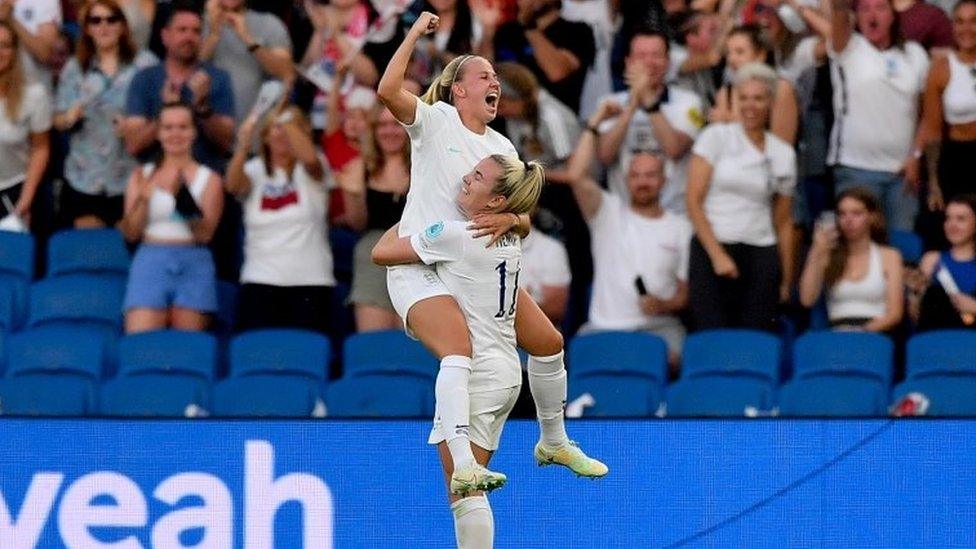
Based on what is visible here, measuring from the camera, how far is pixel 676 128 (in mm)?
13156

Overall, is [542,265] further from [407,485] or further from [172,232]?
[407,485]

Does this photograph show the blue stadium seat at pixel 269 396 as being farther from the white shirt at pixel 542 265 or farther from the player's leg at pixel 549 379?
the player's leg at pixel 549 379

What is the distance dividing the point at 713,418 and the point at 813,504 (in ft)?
1.99

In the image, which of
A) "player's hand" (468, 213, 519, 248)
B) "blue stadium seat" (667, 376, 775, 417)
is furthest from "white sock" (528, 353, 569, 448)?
"blue stadium seat" (667, 376, 775, 417)

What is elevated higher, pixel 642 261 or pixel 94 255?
pixel 94 255

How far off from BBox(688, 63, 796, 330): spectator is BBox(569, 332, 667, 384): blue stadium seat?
54 cm

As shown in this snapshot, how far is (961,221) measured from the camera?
12445mm

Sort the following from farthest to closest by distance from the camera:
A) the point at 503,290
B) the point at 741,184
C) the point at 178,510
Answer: the point at 741,184
the point at 178,510
the point at 503,290

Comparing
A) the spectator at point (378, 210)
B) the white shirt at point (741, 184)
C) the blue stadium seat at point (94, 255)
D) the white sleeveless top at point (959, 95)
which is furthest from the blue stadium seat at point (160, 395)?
the white sleeveless top at point (959, 95)

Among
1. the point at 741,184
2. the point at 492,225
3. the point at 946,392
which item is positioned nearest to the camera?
the point at 492,225

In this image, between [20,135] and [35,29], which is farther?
[35,29]

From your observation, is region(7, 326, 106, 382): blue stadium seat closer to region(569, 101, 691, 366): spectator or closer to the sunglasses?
the sunglasses

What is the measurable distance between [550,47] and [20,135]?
337cm

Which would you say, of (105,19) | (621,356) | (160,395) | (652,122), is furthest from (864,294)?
(105,19)
